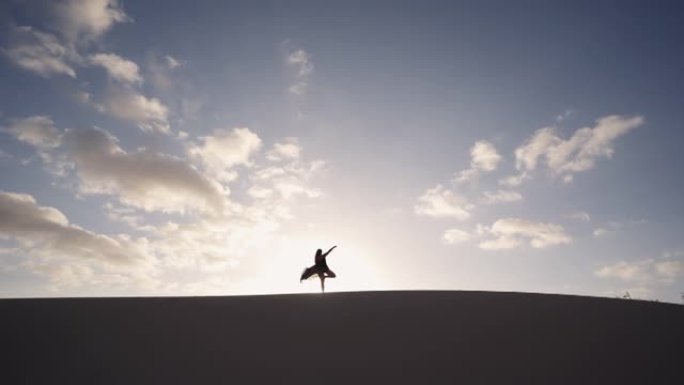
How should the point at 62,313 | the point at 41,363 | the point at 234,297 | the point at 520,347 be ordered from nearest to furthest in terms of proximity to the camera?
the point at 41,363
the point at 520,347
the point at 62,313
the point at 234,297

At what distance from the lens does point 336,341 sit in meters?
5.64

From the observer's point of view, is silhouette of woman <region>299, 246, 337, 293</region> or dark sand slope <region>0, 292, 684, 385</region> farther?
silhouette of woman <region>299, 246, 337, 293</region>

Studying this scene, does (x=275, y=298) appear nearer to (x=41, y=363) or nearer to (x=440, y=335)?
(x=440, y=335)

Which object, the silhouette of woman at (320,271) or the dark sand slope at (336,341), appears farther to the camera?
the silhouette of woman at (320,271)

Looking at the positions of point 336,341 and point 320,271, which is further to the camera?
point 320,271

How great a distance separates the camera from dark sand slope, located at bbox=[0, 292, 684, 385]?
4.86m

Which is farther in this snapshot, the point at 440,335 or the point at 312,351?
the point at 440,335

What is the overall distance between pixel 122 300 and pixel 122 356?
1.75m

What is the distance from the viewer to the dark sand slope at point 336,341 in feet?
15.9

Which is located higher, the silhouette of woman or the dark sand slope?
the silhouette of woman

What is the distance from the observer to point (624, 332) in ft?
20.7

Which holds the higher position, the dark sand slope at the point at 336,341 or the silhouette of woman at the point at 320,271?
the silhouette of woman at the point at 320,271

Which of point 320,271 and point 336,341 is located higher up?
point 320,271

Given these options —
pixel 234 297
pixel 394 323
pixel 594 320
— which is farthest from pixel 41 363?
pixel 594 320
